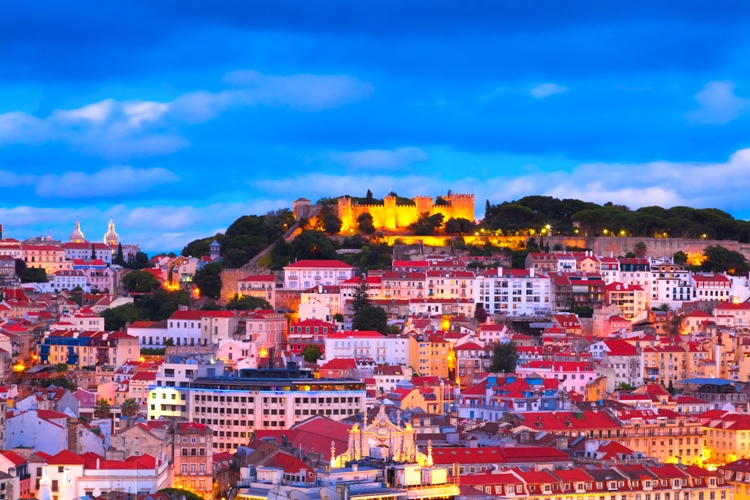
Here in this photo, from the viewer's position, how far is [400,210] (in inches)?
3718

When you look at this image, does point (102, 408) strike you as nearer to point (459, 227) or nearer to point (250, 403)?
point (250, 403)

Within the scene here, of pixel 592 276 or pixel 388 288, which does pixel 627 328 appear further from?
pixel 388 288

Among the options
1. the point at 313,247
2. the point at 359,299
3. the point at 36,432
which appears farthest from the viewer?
the point at 313,247

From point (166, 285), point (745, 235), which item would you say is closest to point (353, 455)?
point (166, 285)

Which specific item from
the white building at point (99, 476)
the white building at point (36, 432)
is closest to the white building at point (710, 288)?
the white building at point (36, 432)

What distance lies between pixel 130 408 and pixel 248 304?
20.9m

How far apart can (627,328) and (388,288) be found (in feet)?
40.7

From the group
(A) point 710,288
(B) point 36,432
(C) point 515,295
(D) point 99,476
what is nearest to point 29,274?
(C) point 515,295

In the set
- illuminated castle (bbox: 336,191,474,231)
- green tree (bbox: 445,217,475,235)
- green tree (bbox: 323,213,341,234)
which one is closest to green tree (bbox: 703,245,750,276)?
green tree (bbox: 445,217,475,235)

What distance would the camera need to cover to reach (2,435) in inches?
1813

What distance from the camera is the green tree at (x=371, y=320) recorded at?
72.4m

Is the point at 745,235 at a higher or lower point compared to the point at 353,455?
higher

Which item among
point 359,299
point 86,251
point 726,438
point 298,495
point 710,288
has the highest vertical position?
point 86,251

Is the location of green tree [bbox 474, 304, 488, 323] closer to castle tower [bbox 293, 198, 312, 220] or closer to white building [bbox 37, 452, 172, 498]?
castle tower [bbox 293, 198, 312, 220]
